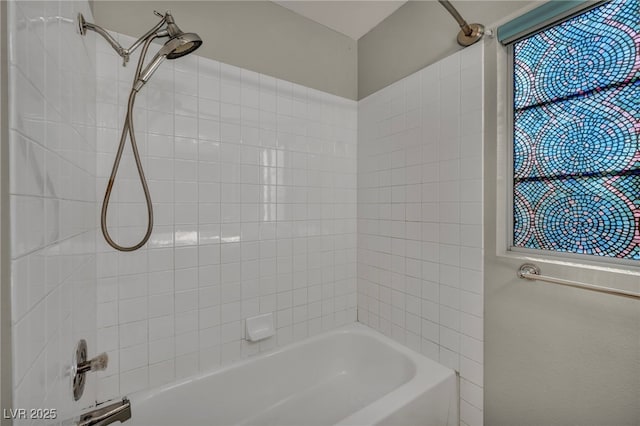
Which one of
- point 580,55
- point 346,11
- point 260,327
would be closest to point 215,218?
point 260,327

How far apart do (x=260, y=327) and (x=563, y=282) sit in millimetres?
1441

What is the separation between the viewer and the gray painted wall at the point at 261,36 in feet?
4.35

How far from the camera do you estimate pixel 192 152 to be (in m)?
1.44

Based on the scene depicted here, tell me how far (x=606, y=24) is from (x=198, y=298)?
210cm

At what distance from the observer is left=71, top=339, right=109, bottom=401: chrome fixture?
85 cm

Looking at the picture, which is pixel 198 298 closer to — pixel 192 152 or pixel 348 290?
pixel 192 152

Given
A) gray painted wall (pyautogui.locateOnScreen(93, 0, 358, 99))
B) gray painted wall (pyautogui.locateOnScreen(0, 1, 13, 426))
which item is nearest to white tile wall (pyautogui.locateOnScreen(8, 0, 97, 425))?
gray painted wall (pyautogui.locateOnScreen(0, 1, 13, 426))

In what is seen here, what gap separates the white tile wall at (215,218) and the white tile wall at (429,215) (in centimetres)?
24

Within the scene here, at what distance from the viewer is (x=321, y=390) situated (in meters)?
1.75

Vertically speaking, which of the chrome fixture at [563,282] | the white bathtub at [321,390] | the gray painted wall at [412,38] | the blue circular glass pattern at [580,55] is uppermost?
the gray painted wall at [412,38]

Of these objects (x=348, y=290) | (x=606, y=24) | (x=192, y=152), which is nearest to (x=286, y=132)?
(x=192, y=152)

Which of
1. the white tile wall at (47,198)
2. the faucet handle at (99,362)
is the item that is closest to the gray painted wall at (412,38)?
the white tile wall at (47,198)

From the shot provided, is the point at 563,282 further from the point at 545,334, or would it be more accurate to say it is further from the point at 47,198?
the point at 47,198

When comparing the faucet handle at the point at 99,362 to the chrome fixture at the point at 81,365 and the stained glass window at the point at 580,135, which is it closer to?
the chrome fixture at the point at 81,365
